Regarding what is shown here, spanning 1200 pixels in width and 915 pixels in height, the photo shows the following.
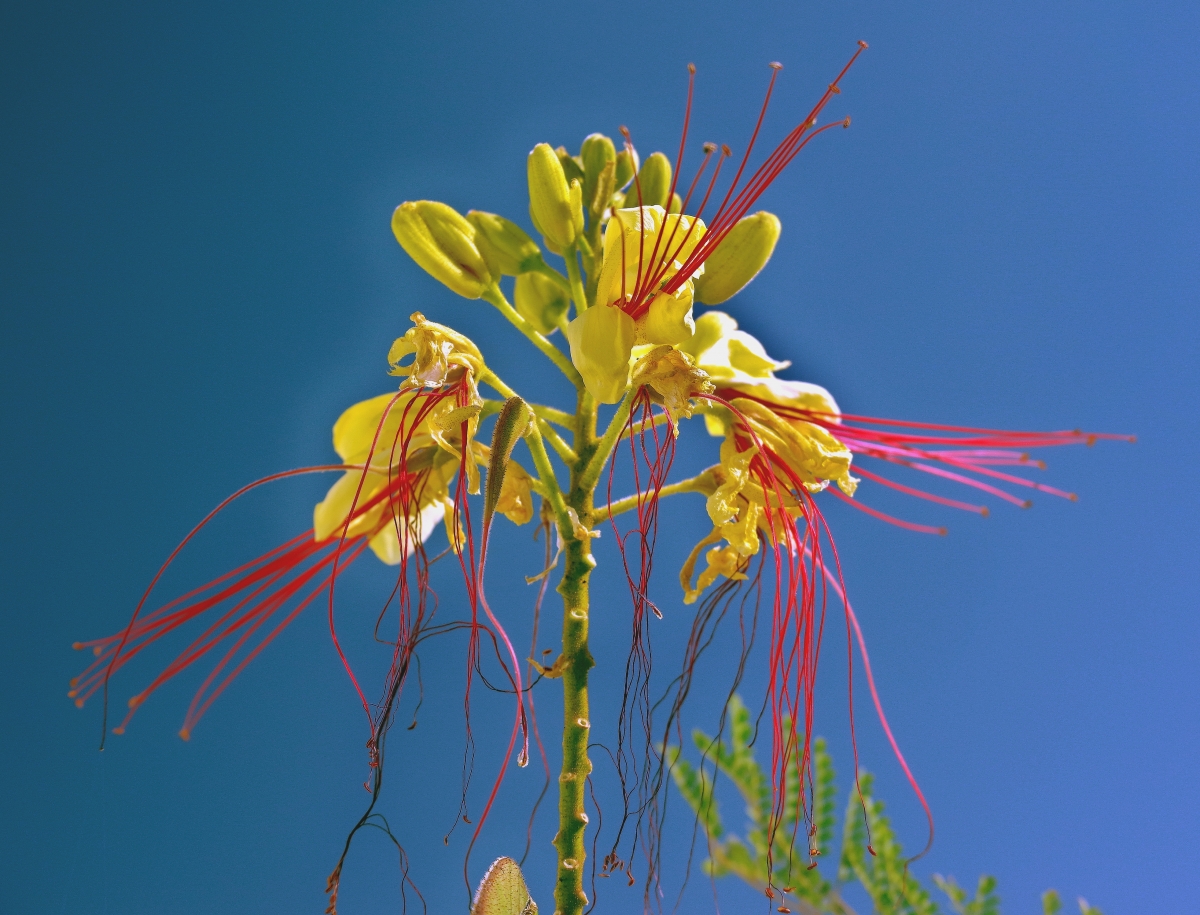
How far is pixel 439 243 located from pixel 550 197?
0.12m

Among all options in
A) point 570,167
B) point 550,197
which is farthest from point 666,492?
point 570,167

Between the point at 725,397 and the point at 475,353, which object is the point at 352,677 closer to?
the point at 475,353

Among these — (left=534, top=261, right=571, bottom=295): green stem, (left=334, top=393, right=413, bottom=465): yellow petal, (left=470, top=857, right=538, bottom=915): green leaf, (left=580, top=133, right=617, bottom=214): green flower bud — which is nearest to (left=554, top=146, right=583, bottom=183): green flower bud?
(left=580, top=133, right=617, bottom=214): green flower bud

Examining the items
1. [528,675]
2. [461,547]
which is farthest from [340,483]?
[528,675]

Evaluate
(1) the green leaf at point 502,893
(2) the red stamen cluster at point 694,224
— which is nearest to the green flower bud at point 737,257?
(2) the red stamen cluster at point 694,224

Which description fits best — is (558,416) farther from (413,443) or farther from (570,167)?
(570,167)

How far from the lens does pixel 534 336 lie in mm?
917

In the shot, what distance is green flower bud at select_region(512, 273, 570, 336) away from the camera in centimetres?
102

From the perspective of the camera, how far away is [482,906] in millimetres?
652

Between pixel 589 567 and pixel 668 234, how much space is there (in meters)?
0.29

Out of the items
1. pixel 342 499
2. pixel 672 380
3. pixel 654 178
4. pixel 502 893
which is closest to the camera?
pixel 502 893

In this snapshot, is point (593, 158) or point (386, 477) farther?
point (593, 158)

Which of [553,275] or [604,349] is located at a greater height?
[553,275]

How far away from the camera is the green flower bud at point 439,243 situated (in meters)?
0.93
